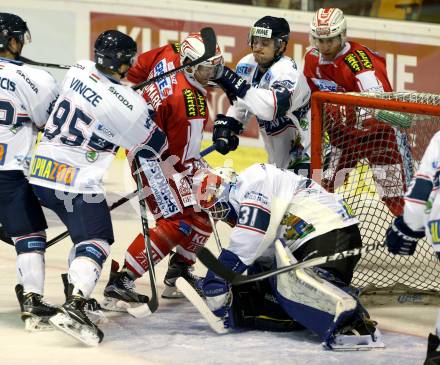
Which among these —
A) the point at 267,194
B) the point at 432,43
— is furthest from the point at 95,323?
the point at 432,43

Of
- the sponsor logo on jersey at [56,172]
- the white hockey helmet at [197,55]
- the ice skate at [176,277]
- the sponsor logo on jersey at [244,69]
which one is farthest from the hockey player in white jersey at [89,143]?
the sponsor logo on jersey at [244,69]

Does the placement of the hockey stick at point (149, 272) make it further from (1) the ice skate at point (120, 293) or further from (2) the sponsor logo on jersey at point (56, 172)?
(2) the sponsor logo on jersey at point (56, 172)

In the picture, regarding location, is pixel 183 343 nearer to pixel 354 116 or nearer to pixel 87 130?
pixel 87 130

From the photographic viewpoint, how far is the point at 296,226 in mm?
4508

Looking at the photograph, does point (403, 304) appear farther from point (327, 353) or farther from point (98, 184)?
point (98, 184)

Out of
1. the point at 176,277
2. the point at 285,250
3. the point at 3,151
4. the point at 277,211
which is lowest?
the point at 176,277

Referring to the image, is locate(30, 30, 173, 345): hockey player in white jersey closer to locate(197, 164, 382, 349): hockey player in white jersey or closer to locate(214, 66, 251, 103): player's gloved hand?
locate(197, 164, 382, 349): hockey player in white jersey

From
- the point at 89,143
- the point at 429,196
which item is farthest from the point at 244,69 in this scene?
the point at 429,196

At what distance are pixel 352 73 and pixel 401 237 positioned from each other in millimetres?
2053

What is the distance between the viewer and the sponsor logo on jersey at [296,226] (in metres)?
4.49

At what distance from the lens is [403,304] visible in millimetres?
5039

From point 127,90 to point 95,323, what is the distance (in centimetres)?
91

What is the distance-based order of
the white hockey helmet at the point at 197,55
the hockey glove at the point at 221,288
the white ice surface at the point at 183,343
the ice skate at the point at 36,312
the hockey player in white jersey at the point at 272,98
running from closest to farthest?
the white ice surface at the point at 183,343 → the hockey glove at the point at 221,288 → the ice skate at the point at 36,312 → the white hockey helmet at the point at 197,55 → the hockey player in white jersey at the point at 272,98

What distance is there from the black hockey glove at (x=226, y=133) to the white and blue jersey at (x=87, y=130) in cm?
103
